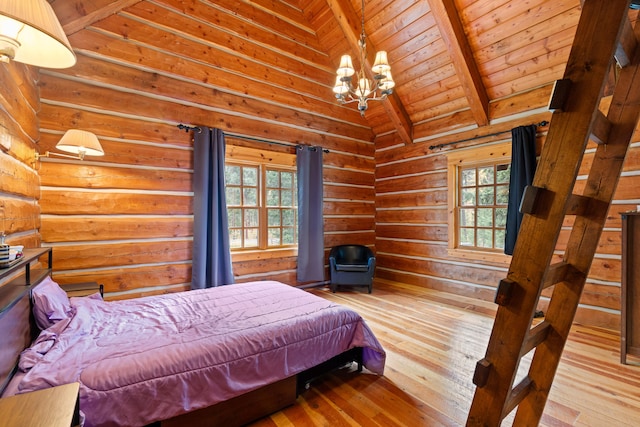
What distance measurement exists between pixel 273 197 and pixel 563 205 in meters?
4.12

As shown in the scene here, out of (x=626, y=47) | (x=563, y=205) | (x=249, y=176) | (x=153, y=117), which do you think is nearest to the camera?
(x=563, y=205)

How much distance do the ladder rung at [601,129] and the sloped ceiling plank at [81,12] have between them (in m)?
3.99

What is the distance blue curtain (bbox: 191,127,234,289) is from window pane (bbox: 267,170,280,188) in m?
0.89

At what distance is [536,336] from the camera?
1105 mm

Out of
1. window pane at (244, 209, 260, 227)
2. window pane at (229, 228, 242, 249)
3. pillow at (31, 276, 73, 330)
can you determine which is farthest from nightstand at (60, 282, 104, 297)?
window pane at (244, 209, 260, 227)

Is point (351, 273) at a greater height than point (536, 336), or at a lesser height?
lesser

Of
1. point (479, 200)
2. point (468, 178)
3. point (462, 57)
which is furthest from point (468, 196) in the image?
point (462, 57)

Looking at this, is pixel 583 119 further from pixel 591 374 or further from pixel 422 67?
pixel 422 67

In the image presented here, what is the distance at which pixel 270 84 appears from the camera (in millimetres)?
4383

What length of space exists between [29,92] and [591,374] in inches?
210

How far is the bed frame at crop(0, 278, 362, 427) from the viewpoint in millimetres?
1406

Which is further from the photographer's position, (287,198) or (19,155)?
(287,198)

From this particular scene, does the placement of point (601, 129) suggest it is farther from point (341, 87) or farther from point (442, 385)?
point (341, 87)

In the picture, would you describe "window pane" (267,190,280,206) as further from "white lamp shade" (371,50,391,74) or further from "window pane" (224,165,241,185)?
"white lamp shade" (371,50,391,74)
